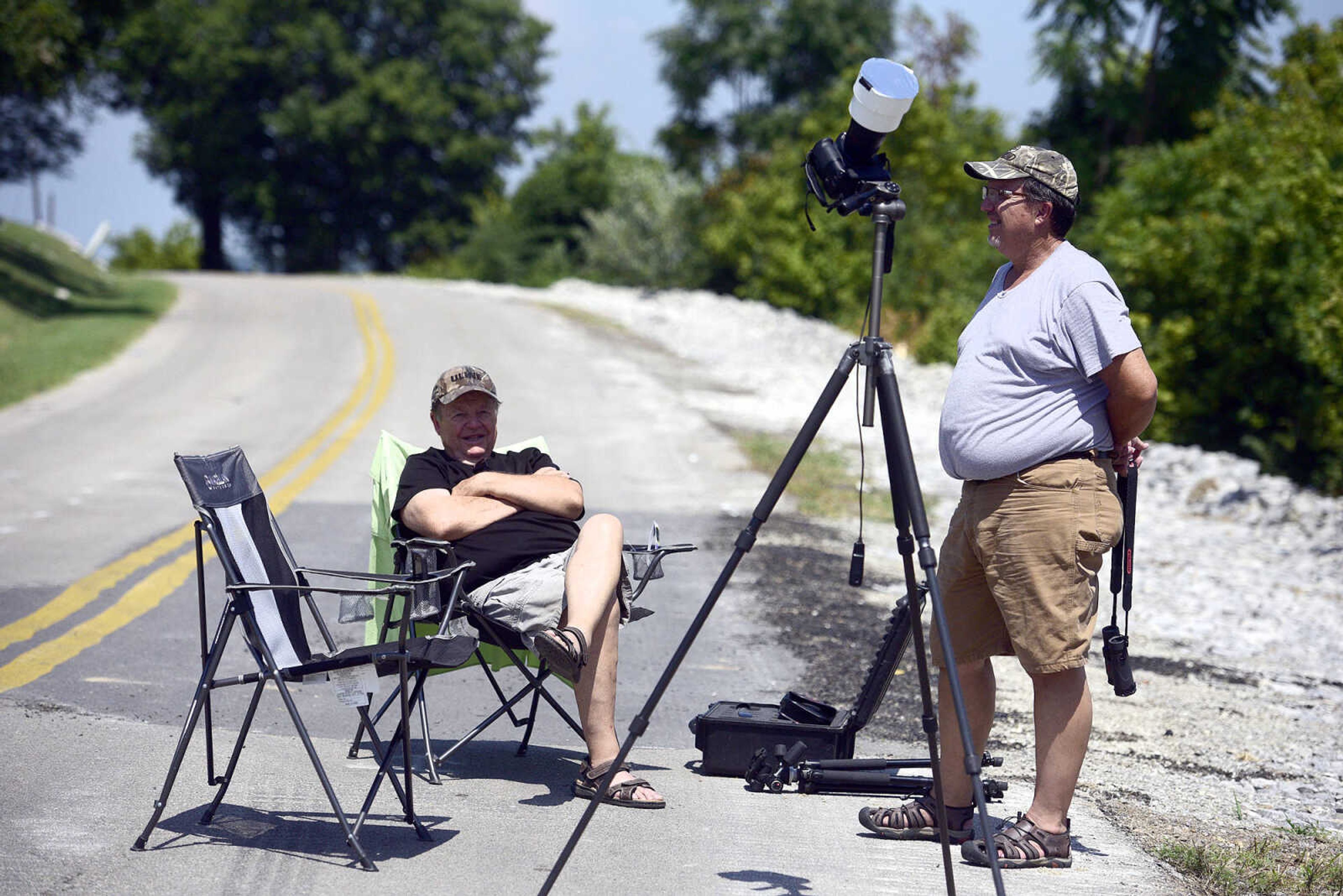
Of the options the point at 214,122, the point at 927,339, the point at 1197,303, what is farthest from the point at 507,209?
the point at 1197,303

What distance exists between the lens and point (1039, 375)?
3824 millimetres

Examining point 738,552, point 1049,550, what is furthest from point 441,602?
point 1049,550

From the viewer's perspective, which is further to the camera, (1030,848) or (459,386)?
(459,386)

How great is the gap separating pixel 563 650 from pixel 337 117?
49391mm

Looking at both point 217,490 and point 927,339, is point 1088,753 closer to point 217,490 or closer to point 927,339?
point 217,490

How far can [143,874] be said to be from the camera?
354 centimetres

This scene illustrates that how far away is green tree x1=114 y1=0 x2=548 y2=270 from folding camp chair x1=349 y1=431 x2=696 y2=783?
1875 inches

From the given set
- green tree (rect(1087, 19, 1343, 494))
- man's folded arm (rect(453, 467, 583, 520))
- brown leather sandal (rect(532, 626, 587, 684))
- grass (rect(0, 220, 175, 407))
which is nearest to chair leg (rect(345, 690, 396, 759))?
brown leather sandal (rect(532, 626, 587, 684))

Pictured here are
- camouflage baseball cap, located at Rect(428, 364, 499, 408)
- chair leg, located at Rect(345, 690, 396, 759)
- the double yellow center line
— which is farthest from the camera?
the double yellow center line

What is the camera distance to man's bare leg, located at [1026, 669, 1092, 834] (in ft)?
12.7

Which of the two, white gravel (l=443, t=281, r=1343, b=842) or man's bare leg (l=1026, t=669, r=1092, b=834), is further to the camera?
white gravel (l=443, t=281, r=1343, b=842)

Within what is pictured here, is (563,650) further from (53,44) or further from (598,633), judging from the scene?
(53,44)

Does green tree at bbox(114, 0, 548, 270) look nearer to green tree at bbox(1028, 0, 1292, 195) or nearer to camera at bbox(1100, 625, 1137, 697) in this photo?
green tree at bbox(1028, 0, 1292, 195)

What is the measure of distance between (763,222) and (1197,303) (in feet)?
42.5
